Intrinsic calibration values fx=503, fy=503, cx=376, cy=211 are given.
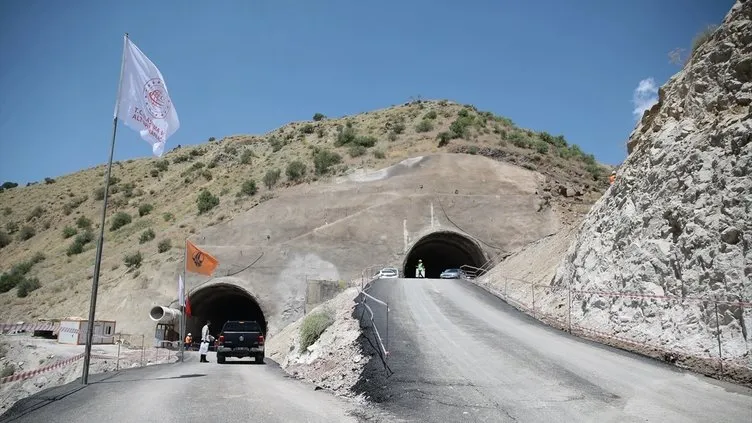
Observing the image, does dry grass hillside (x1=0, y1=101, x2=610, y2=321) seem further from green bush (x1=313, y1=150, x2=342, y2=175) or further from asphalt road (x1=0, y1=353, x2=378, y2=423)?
asphalt road (x1=0, y1=353, x2=378, y2=423)

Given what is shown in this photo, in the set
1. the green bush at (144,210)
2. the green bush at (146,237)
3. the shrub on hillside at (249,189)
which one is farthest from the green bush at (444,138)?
the green bush at (144,210)

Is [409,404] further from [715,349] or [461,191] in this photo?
[461,191]

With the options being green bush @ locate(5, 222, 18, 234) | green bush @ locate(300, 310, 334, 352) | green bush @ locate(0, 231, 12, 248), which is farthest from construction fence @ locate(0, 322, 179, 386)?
green bush @ locate(5, 222, 18, 234)

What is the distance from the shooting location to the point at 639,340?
505 inches

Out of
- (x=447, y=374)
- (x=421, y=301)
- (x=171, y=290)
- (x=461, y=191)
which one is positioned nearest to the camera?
(x=447, y=374)

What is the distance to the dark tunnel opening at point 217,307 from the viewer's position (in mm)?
36719

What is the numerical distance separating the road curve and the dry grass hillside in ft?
95.6

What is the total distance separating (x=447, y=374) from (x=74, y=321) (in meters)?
29.8

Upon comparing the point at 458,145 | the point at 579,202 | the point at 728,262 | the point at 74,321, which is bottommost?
the point at 74,321

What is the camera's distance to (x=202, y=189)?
6381cm

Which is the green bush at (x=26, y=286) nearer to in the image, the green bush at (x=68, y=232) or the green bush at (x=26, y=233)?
the green bush at (x=68, y=232)

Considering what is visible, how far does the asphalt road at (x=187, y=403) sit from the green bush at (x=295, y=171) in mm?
37273

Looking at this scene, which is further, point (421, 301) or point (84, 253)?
point (84, 253)

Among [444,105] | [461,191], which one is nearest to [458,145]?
[461,191]
